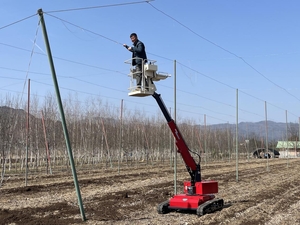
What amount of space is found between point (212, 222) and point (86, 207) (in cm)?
346

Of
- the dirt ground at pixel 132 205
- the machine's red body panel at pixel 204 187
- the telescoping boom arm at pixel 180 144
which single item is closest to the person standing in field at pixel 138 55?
the telescoping boom arm at pixel 180 144

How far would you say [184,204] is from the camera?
8.41m

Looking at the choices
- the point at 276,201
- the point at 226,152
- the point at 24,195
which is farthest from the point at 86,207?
the point at 226,152

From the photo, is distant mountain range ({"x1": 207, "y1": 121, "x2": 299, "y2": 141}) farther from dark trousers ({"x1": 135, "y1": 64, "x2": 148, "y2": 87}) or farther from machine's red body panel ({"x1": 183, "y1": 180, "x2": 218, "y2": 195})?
dark trousers ({"x1": 135, "y1": 64, "x2": 148, "y2": 87})

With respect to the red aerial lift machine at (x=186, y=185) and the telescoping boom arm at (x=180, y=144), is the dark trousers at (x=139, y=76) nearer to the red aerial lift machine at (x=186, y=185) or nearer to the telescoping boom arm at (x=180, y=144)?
the red aerial lift machine at (x=186, y=185)

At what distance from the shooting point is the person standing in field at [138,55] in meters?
7.96

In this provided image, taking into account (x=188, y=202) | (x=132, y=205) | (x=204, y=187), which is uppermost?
(x=204, y=187)

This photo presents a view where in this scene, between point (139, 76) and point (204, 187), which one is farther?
point (204, 187)

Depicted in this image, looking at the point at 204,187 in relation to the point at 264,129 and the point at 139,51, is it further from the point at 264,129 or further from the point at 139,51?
the point at 264,129

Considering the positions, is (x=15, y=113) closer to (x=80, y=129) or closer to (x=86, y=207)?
(x=80, y=129)

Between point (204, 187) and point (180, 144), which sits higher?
point (180, 144)

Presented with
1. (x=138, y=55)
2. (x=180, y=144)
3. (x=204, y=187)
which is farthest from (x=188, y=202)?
(x=138, y=55)

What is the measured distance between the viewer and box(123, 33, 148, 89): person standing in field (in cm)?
796

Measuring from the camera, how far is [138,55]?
8070 mm
